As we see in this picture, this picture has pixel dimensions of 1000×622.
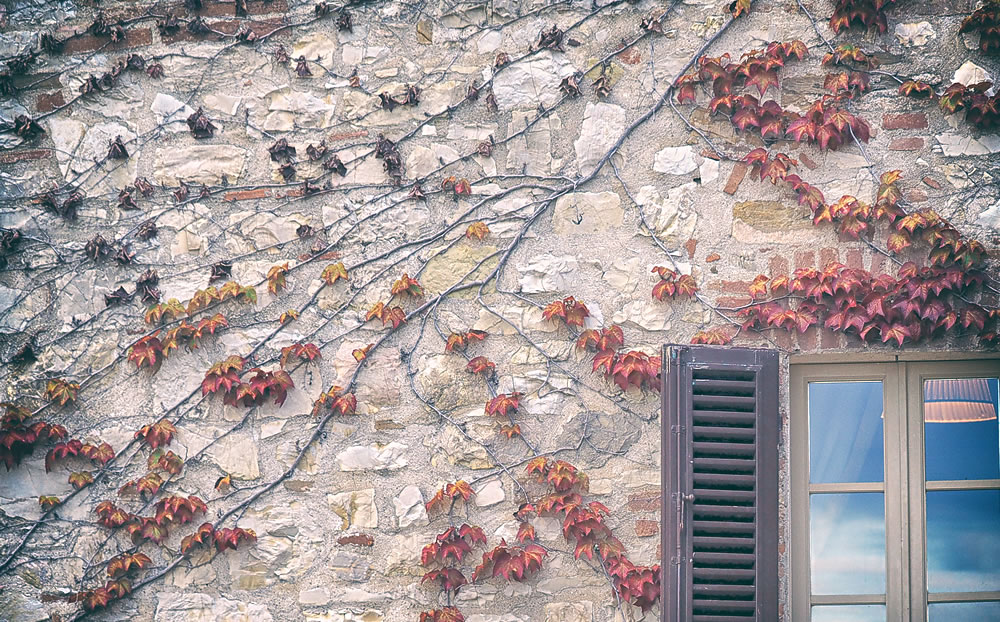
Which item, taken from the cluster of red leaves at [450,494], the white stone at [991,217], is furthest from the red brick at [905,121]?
the cluster of red leaves at [450,494]

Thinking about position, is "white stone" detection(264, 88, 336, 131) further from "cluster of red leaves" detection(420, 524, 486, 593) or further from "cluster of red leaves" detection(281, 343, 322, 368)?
"cluster of red leaves" detection(420, 524, 486, 593)

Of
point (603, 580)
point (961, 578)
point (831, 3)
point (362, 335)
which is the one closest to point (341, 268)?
point (362, 335)

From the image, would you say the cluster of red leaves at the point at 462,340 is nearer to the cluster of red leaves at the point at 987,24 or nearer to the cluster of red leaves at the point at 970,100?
the cluster of red leaves at the point at 970,100

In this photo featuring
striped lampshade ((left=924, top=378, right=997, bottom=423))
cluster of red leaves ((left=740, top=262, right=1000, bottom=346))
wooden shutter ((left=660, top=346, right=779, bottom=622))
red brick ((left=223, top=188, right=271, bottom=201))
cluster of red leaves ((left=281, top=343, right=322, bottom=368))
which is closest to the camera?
wooden shutter ((left=660, top=346, right=779, bottom=622))

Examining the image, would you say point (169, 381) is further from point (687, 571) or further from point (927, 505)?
point (927, 505)

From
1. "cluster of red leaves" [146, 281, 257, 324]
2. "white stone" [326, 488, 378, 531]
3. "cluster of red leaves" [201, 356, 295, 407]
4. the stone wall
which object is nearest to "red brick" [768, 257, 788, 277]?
the stone wall

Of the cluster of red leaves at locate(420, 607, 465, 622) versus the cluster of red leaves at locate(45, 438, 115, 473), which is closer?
the cluster of red leaves at locate(420, 607, 465, 622)

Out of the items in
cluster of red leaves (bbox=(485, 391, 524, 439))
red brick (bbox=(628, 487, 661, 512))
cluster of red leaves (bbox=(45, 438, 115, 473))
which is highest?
cluster of red leaves (bbox=(485, 391, 524, 439))
